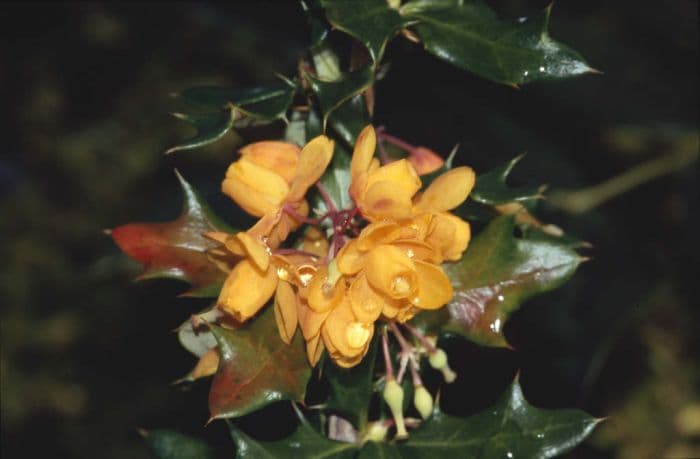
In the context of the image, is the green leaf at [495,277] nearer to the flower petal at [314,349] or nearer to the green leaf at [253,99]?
the flower petal at [314,349]

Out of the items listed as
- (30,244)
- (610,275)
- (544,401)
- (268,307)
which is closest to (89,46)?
(30,244)

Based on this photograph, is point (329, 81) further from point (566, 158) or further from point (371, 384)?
point (566, 158)

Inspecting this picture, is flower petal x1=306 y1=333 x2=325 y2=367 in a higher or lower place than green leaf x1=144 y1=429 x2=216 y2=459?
higher

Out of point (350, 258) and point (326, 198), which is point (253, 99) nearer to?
point (326, 198)

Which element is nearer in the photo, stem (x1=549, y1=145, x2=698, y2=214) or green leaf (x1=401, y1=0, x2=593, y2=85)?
green leaf (x1=401, y1=0, x2=593, y2=85)

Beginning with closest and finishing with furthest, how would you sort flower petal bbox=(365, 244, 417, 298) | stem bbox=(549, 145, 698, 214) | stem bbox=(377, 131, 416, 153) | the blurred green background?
flower petal bbox=(365, 244, 417, 298), stem bbox=(377, 131, 416, 153), the blurred green background, stem bbox=(549, 145, 698, 214)

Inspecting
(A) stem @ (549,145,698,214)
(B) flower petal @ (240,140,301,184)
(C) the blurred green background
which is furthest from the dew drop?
(A) stem @ (549,145,698,214)

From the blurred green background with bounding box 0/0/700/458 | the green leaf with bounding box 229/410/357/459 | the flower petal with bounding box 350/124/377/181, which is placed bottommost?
the blurred green background with bounding box 0/0/700/458

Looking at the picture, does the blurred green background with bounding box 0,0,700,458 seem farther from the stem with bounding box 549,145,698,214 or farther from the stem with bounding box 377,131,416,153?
the stem with bounding box 377,131,416,153
